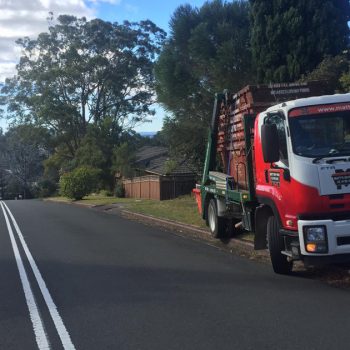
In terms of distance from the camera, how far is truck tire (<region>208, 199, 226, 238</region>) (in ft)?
45.1

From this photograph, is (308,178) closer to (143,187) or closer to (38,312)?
(38,312)

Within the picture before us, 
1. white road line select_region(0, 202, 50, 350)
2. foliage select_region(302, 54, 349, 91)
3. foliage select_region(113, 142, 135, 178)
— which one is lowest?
white road line select_region(0, 202, 50, 350)

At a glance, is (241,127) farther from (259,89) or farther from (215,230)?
(215,230)

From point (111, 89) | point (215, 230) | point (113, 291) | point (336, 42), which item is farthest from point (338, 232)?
point (111, 89)

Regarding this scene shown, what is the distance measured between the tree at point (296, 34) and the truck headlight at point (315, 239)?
37.5 feet

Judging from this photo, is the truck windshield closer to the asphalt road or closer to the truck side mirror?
the truck side mirror

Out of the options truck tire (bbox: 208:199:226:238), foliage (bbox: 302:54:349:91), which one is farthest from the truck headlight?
foliage (bbox: 302:54:349:91)

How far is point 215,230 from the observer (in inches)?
550

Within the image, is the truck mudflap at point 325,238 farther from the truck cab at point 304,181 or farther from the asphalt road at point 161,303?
the asphalt road at point 161,303

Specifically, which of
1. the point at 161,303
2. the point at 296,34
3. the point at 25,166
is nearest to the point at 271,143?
the point at 161,303

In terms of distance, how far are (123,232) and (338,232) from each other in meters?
9.96

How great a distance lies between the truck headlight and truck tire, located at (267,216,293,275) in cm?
102

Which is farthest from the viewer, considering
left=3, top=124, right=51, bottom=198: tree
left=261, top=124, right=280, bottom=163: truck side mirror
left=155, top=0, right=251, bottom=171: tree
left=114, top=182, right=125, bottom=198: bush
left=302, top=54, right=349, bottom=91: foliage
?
left=3, top=124, right=51, bottom=198: tree

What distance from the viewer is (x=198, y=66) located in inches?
885
